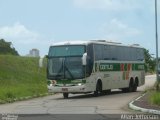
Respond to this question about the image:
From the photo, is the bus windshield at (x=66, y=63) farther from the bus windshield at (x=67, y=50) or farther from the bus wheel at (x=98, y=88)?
the bus wheel at (x=98, y=88)

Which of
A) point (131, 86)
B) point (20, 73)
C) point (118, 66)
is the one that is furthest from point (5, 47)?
point (118, 66)

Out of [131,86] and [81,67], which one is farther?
[131,86]

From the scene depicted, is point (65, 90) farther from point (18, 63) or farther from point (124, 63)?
Result: point (18, 63)

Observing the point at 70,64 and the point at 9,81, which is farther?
the point at 9,81

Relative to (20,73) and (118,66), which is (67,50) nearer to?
(118,66)

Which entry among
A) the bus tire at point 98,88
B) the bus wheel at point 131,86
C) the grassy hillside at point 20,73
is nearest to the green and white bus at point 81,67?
the bus tire at point 98,88

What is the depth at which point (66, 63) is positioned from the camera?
33.3m

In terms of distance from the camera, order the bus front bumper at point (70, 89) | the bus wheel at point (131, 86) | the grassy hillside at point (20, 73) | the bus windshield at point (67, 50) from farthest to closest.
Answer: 1. the grassy hillside at point (20, 73)
2. the bus wheel at point (131, 86)
3. the bus windshield at point (67, 50)
4. the bus front bumper at point (70, 89)

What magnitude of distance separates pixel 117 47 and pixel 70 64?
625cm

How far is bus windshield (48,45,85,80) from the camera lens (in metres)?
33.2

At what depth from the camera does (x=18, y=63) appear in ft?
244

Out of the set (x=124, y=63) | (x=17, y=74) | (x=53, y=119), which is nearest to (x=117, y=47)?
(x=124, y=63)

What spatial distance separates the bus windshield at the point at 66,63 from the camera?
33.2 metres

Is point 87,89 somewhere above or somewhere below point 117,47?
below
